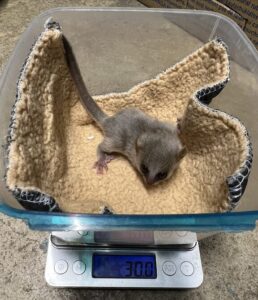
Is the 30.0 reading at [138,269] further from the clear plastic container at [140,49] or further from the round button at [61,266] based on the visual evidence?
the clear plastic container at [140,49]

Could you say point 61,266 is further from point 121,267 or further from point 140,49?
point 140,49

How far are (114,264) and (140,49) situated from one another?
1.85 feet

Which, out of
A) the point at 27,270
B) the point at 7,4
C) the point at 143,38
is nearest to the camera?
the point at 27,270

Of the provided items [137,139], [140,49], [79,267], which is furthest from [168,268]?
[140,49]

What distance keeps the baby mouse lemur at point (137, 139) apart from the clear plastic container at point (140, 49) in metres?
0.09

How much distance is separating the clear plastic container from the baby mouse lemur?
0.09m

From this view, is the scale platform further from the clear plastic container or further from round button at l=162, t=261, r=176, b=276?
the clear plastic container

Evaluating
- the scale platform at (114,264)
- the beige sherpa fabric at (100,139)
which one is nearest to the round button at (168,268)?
the scale platform at (114,264)

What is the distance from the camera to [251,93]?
877 millimetres

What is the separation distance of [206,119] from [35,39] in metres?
0.43

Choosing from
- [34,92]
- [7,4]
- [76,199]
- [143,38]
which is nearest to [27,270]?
[76,199]

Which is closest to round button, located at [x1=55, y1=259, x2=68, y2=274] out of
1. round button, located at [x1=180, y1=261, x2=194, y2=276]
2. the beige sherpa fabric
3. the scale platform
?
the scale platform

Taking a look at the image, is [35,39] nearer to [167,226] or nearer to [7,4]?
[167,226]

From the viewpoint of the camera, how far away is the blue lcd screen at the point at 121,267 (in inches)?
31.4
